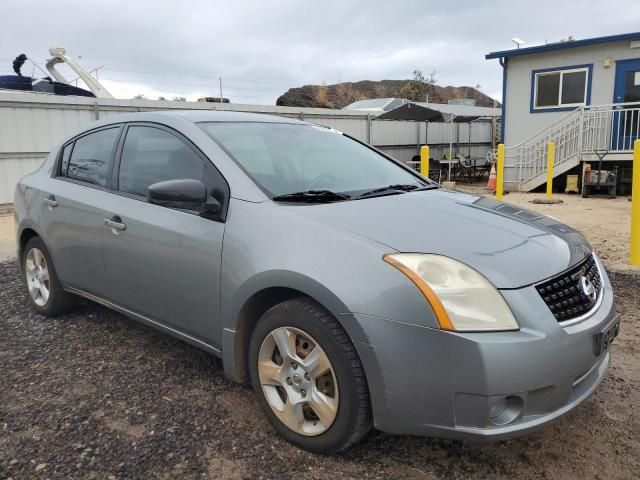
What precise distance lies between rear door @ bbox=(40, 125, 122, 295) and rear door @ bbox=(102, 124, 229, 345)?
13cm

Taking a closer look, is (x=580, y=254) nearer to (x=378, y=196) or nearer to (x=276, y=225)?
(x=378, y=196)

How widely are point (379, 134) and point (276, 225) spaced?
52.6ft

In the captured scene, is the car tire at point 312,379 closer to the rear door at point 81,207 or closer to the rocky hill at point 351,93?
the rear door at point 81,207

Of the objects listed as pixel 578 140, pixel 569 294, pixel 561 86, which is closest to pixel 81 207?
pixel 569 294

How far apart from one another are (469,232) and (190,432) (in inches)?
64.5

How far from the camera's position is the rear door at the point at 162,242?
2.73 meters

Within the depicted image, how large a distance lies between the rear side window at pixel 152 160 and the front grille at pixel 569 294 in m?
1.81

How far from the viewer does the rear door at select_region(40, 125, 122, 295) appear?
3.46m

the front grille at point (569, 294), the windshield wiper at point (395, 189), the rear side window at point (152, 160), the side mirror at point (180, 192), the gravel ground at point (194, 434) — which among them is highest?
the rear side window at point (152, 160)

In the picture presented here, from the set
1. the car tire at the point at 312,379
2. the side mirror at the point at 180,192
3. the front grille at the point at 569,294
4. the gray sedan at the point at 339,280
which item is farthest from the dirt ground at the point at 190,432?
the side mirror at the point at 180,192

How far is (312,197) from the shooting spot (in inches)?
106

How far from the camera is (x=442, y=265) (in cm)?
212

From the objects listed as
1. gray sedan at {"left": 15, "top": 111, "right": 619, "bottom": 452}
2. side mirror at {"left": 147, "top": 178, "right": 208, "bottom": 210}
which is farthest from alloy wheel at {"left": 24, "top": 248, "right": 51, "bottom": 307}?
side mirror at {"left": 147, "top": 178, "right": 208, "bottom": 210}

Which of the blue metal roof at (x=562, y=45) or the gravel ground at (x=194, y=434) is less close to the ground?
the blue metal roof at (x=562, y=45)
